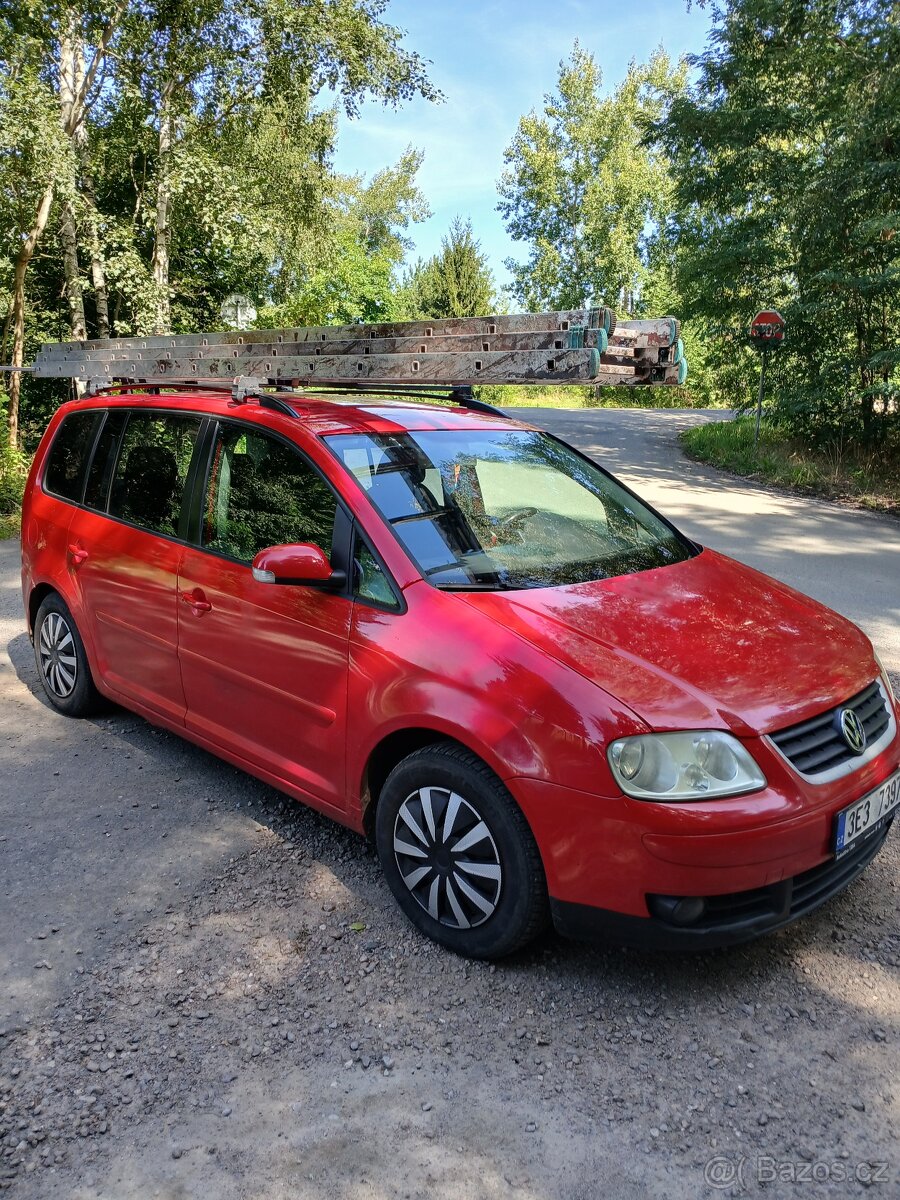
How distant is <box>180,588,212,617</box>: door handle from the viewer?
362cm

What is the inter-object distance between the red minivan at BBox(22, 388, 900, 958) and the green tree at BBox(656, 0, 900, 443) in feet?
34.7

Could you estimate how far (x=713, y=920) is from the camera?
→ 8.13 feet

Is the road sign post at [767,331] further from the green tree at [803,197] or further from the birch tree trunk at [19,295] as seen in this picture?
the birch tree trunk at [19,295]

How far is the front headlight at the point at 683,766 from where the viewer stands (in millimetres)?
2404

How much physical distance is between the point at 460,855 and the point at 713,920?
0.77 meters

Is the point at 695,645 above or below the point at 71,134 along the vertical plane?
below

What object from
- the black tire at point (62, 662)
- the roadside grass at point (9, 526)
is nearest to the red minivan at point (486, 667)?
the black tire at point (62, 662)

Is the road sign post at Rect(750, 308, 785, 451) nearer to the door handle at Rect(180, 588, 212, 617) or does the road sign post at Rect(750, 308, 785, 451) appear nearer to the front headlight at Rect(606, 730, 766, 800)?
the door handle at Rect(180, 588, 212, 617)

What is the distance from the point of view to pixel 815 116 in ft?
48.2

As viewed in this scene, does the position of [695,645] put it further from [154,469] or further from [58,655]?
[58,655]

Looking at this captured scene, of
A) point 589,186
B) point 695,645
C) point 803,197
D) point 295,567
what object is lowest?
point 695,645

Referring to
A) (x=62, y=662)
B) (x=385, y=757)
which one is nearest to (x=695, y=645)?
(x=385, y=757)

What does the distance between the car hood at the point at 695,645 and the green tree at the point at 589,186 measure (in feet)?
165

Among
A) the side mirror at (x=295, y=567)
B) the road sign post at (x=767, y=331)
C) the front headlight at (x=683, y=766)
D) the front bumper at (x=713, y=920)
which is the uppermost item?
the road sign post at (x=767, y=331)
